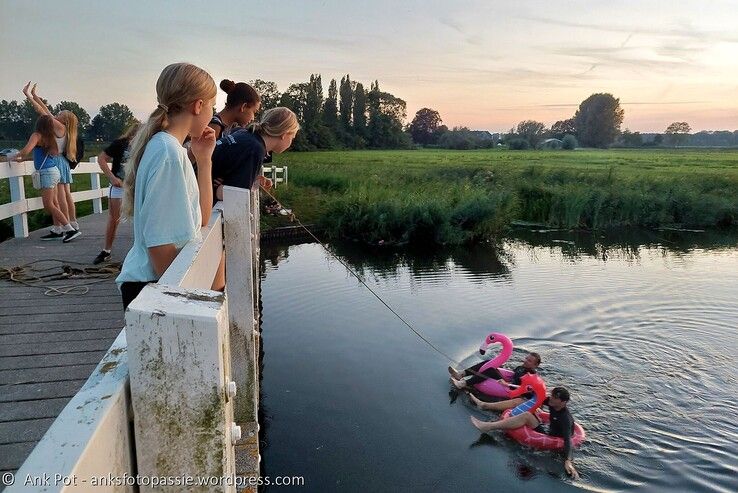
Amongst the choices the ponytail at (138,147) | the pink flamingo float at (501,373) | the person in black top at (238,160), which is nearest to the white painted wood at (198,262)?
the ponytail at (138,147)

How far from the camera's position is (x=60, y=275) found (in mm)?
5762

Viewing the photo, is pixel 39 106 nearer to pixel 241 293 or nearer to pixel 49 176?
pixel 49 176

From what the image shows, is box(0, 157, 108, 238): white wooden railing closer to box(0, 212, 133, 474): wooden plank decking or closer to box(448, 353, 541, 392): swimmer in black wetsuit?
box(0, 212, 133, 474): wooden plank decking

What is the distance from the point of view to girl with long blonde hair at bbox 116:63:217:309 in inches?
89.4

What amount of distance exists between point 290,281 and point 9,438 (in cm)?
1104

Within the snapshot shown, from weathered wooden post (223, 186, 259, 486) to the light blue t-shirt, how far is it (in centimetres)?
117

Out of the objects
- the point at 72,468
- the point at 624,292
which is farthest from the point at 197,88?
the point at 624,292

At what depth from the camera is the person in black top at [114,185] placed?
669cm

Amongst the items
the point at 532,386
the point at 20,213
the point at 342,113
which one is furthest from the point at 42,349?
the point at 342,113

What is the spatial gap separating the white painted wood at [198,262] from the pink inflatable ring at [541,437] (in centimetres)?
504

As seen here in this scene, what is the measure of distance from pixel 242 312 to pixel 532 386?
4642mm

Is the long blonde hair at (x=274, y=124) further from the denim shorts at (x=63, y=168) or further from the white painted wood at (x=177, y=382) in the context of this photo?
the denim shorts at (x=63, y=168)

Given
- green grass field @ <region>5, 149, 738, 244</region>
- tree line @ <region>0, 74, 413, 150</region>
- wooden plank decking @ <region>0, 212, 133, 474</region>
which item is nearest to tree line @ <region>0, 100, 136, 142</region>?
green grass field @ <region>5, 149, 738, 244</region>

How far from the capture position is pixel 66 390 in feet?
10.7
